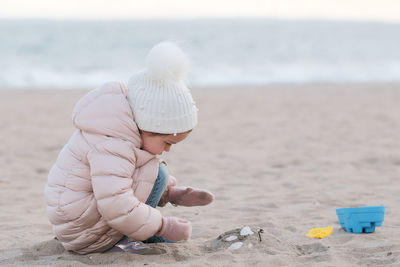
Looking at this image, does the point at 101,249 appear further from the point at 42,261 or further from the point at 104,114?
the point at 104,114

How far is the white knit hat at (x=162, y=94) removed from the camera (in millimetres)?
2146

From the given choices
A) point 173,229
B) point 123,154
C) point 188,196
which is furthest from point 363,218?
point 123,154

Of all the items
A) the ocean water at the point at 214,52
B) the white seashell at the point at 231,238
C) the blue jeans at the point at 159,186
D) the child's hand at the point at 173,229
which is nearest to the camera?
the child's hand at the point at 173,229

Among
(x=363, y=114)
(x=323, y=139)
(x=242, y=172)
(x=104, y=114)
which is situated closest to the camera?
(x=104, y=114)

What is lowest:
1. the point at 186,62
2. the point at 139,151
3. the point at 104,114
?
the point at 139,151

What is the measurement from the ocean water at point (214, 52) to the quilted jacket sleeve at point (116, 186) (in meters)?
6.37

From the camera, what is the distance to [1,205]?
331 centimetres

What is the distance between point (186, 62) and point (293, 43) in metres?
21.7

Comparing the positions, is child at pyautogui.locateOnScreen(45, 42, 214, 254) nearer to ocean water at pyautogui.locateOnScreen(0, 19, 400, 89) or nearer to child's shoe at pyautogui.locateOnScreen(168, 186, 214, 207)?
child's shoe at pyautogui.locateOnScreen(168, 186, 214, 207)

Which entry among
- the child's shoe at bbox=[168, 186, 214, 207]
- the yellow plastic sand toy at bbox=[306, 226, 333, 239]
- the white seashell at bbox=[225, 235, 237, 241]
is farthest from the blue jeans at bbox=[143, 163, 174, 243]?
the yellow plastic sand toy at bbox=[306, 226, 333, 239]

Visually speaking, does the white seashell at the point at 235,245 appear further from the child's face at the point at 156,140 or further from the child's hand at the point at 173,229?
the child's face at the point at 156,140

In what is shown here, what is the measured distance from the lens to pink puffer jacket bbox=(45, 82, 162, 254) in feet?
6.80

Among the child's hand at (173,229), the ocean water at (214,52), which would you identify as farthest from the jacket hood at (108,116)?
the ocean water at (214,52)

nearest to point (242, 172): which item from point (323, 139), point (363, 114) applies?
point (323, 139)
